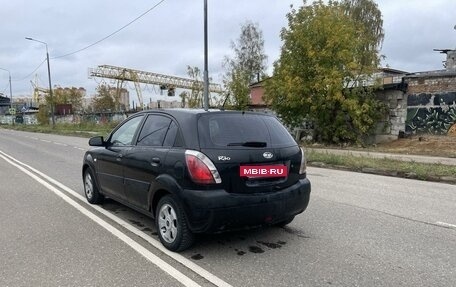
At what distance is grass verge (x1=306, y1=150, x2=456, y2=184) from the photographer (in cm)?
1009

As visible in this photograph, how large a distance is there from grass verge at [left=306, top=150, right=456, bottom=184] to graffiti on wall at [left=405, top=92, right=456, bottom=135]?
26.4 feet

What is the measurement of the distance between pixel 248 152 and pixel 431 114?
697 inches

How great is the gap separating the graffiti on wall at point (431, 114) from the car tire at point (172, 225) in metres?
17.6

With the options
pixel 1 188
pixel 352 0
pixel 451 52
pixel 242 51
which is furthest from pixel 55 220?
→ pixel 242 51

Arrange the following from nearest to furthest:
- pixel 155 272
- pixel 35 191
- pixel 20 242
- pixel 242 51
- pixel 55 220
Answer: pixel 155 272 < pixel 20 242 < pixel 55 220 < pixel 35 191 < pixel 242 51

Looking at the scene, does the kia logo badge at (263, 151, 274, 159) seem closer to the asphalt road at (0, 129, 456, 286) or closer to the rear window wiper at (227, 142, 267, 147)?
the rear window wiper at (227, 142, 267, 147)

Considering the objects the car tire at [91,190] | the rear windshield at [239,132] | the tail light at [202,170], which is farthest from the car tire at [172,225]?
the car tire at [91,190]

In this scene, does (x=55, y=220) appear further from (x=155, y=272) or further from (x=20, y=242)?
(x=155, y=272)

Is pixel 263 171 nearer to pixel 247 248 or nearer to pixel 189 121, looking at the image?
pixel 247 248

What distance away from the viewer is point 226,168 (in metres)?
4.33

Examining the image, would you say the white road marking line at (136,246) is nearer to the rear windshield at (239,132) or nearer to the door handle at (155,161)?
the door handle at (155,161)

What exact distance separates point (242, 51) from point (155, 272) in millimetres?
51114

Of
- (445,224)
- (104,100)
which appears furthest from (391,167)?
(104,100)

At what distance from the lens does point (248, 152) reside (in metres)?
4.49
